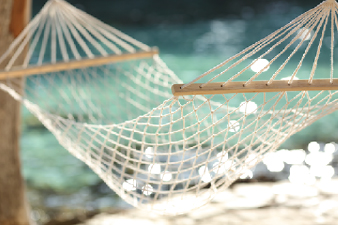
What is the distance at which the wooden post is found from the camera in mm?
1448

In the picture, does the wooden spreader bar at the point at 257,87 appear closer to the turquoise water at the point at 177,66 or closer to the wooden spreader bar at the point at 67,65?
the wooden spreader bar at the point at 67,65

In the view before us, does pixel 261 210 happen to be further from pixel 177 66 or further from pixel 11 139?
pixel 177 66

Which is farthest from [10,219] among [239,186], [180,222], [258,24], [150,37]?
[258,24]

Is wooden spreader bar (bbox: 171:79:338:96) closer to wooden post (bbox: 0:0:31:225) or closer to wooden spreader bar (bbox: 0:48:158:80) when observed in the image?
wooden spreader bar (bbox: 0:48:158:80)

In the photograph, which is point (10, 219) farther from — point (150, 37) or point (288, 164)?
point (150, 37)

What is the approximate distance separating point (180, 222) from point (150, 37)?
17.7 ft

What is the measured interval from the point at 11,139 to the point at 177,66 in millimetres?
3451

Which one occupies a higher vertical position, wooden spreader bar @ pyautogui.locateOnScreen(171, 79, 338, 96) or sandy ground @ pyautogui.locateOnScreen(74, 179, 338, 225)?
wooden spreader bar @ pyautogui.locateOnScreen(171, 79, 338, 96)

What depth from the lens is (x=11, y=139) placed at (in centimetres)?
155

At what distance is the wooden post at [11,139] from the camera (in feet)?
4.75

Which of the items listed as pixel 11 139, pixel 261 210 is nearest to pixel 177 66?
pixel 261 210

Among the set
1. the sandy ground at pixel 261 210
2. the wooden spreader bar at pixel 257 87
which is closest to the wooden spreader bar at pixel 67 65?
the wooden spreader bar at pixel 257 87

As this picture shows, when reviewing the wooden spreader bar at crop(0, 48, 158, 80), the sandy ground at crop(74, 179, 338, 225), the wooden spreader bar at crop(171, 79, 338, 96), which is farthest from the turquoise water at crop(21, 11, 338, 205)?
the wooden spreader bar at crop(171, 79, 338, 96)

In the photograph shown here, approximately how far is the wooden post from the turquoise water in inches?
28.3
